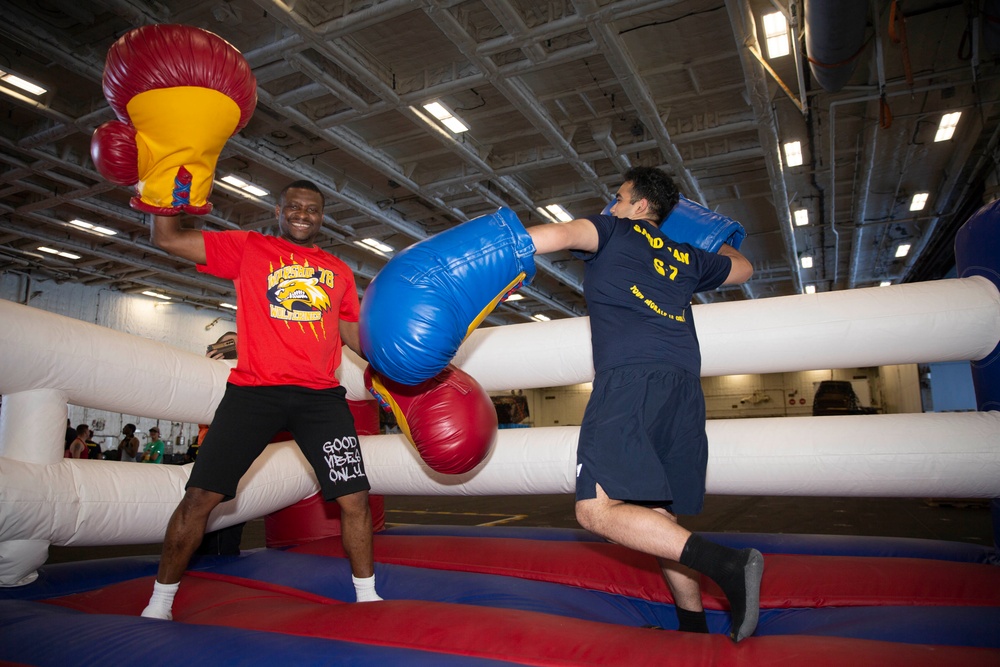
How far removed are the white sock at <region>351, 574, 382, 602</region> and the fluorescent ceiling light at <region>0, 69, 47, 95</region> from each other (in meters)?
6.56

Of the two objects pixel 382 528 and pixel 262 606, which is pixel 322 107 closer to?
pixel 382 528

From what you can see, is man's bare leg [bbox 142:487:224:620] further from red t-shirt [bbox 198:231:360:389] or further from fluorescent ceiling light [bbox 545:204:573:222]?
fluorescent ceiling light [bbox 545:204:573:222]

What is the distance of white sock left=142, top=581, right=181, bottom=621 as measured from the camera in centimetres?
150

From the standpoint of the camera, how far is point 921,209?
29.6 feet

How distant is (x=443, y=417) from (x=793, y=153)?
6799mm

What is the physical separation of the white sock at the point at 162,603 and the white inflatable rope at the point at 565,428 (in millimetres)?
420

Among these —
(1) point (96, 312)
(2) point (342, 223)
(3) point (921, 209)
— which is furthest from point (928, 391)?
(1) point (96, 312)

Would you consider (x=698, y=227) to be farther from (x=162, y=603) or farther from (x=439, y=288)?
(x=162, y=603)

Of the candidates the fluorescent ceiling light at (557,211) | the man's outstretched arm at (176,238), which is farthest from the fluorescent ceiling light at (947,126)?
the man's outstretched arm at (176,238)

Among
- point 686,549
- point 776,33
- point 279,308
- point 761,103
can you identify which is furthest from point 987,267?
point 761,103

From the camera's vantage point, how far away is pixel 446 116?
20.8 ft

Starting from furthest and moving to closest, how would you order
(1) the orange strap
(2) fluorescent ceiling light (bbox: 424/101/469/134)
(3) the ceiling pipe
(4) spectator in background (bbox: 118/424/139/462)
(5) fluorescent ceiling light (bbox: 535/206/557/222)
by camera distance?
1. (4) spectator in background (bbox: 118/424/139/462)
2. (5) fluorescent ceiling light (bbox: 535/206/557/222)
3. (2) fluorescent ceiling light (bbox: 424/101/469/134)
4. (3) the ceiling pipe
5. (1) the orange strap

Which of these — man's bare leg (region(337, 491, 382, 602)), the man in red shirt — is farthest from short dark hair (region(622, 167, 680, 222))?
man's bare leg (region(337, 491, 382, 602))

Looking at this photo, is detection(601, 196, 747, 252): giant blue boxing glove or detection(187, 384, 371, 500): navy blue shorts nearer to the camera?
detection(187, 384, 371, 500): navy blue shorts
